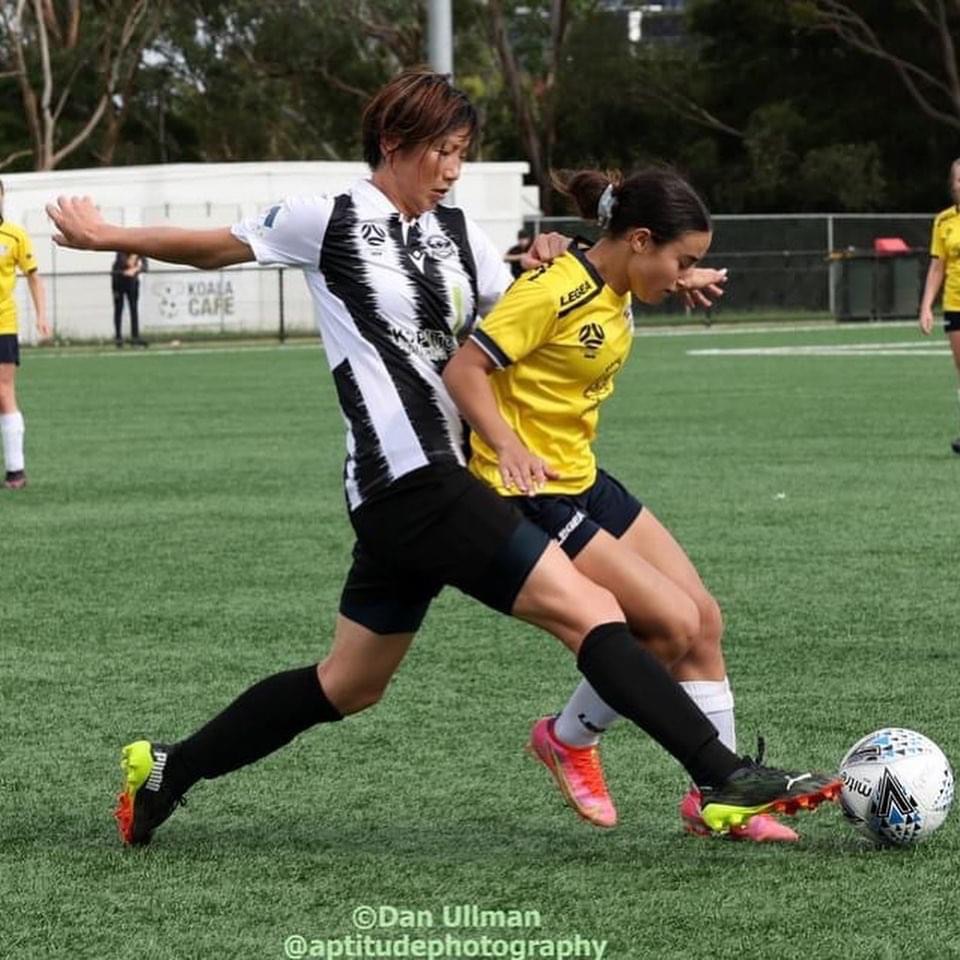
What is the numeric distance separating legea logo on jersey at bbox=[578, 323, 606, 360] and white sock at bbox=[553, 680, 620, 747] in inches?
34.5

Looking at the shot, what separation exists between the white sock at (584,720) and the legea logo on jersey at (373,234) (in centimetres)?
127

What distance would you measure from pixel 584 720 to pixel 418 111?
5.33ft

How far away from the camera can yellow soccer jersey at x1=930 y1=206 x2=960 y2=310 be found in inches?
648

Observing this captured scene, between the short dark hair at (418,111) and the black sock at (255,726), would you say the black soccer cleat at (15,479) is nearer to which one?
the black sock at (255,726)

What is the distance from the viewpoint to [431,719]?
6.99 metres

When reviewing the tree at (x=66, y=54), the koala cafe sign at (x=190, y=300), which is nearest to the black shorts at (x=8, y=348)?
the koala cafe sign at (x=190, y=300)

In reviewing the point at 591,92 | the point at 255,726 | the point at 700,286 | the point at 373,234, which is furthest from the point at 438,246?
the point at 591,92

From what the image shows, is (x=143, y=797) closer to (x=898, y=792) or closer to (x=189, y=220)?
(x=898, y=792)

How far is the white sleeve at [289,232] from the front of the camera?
5.12 m

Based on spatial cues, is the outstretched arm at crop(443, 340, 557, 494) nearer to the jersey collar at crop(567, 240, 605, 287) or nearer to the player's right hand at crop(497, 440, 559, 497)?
the player's right hand at crop(497, 440, 559, 497)

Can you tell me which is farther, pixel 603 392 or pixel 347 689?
pixel 603 392

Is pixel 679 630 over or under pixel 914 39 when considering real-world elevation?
under

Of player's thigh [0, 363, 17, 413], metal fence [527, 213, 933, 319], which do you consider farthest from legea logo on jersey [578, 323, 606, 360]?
metal fence [527, 213, 933, 319]

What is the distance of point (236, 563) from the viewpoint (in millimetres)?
10828
